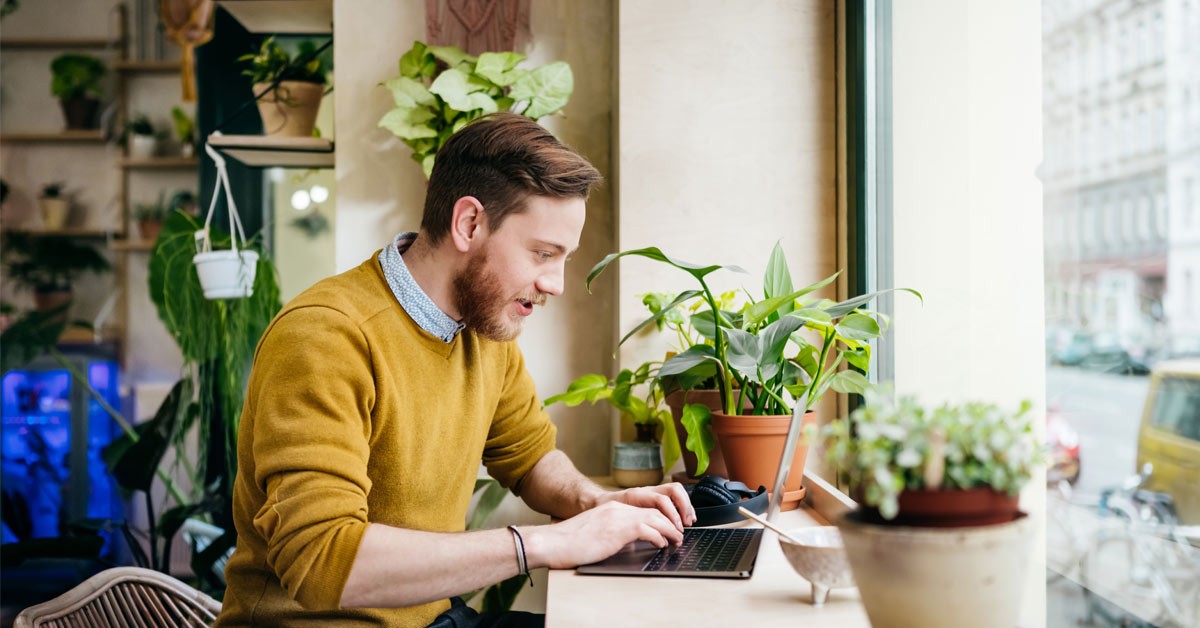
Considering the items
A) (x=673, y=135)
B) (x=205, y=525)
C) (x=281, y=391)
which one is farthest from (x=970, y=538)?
(x=205, y=525)

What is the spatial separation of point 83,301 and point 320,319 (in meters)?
3.02

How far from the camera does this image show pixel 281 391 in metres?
1.17

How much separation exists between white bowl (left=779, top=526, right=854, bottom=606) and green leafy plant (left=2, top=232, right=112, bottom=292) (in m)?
3.56

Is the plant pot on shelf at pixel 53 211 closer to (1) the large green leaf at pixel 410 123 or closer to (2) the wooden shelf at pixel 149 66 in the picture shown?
(2) the wooden shelf at pixel 149 66

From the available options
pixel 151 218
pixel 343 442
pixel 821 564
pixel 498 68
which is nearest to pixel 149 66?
pixel 151 218

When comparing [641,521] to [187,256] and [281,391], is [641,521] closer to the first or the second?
[281,391]

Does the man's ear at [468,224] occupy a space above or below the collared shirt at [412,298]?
above

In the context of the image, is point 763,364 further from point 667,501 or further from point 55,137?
point 55,137

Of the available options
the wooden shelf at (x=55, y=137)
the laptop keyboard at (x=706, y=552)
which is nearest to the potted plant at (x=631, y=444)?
the laptop keyboard at (x=706, y=552)

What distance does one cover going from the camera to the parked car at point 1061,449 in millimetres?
1122

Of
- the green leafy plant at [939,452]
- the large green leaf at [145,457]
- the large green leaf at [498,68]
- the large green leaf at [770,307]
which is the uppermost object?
the large green leaf at [498,68]

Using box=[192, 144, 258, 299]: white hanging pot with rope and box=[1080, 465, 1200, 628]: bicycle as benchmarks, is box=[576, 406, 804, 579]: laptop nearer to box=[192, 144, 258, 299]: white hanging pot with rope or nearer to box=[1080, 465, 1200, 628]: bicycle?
box=[1080, 465, 1200, 628]: bicycle

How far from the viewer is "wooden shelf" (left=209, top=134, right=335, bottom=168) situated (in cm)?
224

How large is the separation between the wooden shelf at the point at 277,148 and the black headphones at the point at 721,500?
4.60ft
